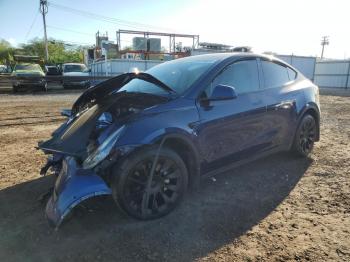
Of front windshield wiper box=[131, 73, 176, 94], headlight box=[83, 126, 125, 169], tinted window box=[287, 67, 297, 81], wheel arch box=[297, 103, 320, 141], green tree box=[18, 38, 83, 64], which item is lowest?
headlight box=[83, 126, 125, 169]

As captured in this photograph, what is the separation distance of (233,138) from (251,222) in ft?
3.42

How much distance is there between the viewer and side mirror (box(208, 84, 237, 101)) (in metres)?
3.51

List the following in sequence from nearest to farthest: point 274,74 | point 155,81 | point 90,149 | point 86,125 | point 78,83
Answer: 1. point 90,149
2. point 86,125
3. point 155,81
4. point 274,74
5. point 78,83

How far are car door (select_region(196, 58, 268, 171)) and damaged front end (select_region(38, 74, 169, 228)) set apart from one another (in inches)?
22.4

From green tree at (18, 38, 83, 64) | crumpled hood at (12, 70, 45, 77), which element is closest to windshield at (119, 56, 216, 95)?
crumpled hood at (12, 70, 45, 77)

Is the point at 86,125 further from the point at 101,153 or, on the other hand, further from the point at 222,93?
the point at 222,93

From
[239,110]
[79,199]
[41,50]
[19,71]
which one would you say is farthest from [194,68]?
[41,50]

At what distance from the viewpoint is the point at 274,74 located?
463cm

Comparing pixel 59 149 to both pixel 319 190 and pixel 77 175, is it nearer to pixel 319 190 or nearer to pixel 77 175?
pixel 77 175

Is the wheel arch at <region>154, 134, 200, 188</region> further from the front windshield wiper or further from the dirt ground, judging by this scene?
the front windshield wiper

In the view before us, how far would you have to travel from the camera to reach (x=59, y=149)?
3.12 m

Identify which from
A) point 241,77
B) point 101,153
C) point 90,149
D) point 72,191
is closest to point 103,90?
point 90,149

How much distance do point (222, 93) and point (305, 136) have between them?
2.34m

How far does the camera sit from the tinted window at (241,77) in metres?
3.90
